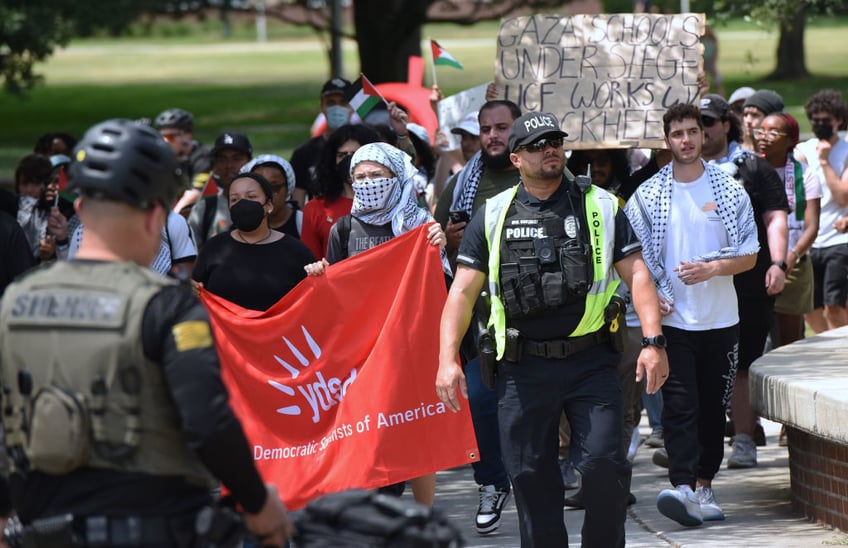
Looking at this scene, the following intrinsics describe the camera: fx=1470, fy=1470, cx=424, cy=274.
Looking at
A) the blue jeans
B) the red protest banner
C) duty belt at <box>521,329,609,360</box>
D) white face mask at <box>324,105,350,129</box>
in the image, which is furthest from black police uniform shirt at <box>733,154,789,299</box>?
white face mask at <box>324,105,350,129</box>

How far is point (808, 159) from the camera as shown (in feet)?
34.0

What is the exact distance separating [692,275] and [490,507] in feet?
5.24

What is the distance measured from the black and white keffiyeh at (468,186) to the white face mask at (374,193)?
2.16 ft

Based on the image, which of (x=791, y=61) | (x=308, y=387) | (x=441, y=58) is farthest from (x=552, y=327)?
(x=791, y=61)

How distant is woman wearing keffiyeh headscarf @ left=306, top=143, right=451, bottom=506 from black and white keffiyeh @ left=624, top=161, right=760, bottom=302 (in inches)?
40.9

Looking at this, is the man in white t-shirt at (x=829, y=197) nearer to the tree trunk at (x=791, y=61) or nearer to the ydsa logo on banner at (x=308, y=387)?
the ydsa logo on banner at (x=308, y=387)

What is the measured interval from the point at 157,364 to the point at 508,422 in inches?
102

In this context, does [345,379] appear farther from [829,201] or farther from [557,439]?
[829,201]

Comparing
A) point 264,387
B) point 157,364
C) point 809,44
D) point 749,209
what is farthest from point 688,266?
point 809,44

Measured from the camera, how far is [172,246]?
7.90m

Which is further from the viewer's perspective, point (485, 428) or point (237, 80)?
point (237, 80)

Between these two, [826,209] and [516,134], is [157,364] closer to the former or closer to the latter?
[516,134]

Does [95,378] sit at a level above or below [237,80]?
above

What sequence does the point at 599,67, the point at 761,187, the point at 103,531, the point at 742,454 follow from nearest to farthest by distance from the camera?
1. the point at 103,531
2. the point at 761,187
3. the point at 742,454
4. the point at 599,67
